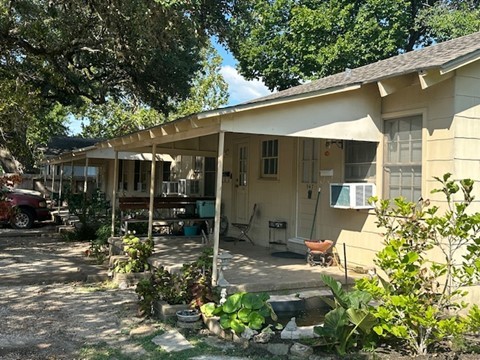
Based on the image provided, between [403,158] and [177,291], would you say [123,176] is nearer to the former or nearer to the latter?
[177,291]

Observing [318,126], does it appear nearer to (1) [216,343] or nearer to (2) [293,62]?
(1) [216,343]

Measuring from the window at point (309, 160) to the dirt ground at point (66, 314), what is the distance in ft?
12.1

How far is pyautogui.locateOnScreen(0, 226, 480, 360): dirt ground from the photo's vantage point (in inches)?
179

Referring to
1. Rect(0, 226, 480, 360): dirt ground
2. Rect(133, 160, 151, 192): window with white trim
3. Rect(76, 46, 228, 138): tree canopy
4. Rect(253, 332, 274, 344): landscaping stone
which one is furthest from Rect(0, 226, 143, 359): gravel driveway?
Rect(76, 46, 228, 138): tree canopy

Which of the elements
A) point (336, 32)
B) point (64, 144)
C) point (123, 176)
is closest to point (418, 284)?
point (123, 176)

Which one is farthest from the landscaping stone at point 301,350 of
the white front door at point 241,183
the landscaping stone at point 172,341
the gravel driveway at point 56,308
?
the white front door at point 241,183

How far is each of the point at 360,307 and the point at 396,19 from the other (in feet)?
63.3

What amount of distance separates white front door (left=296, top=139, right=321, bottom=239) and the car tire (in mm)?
10676

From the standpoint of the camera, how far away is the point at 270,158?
9.47m

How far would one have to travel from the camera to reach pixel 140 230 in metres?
11.8

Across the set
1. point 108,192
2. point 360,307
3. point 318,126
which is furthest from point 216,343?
point 108,192

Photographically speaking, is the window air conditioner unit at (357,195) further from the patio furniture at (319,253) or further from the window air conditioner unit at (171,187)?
the window air conditioner unit at (171,187)

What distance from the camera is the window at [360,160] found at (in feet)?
22.8

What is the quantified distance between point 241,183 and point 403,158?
472 centimetres
